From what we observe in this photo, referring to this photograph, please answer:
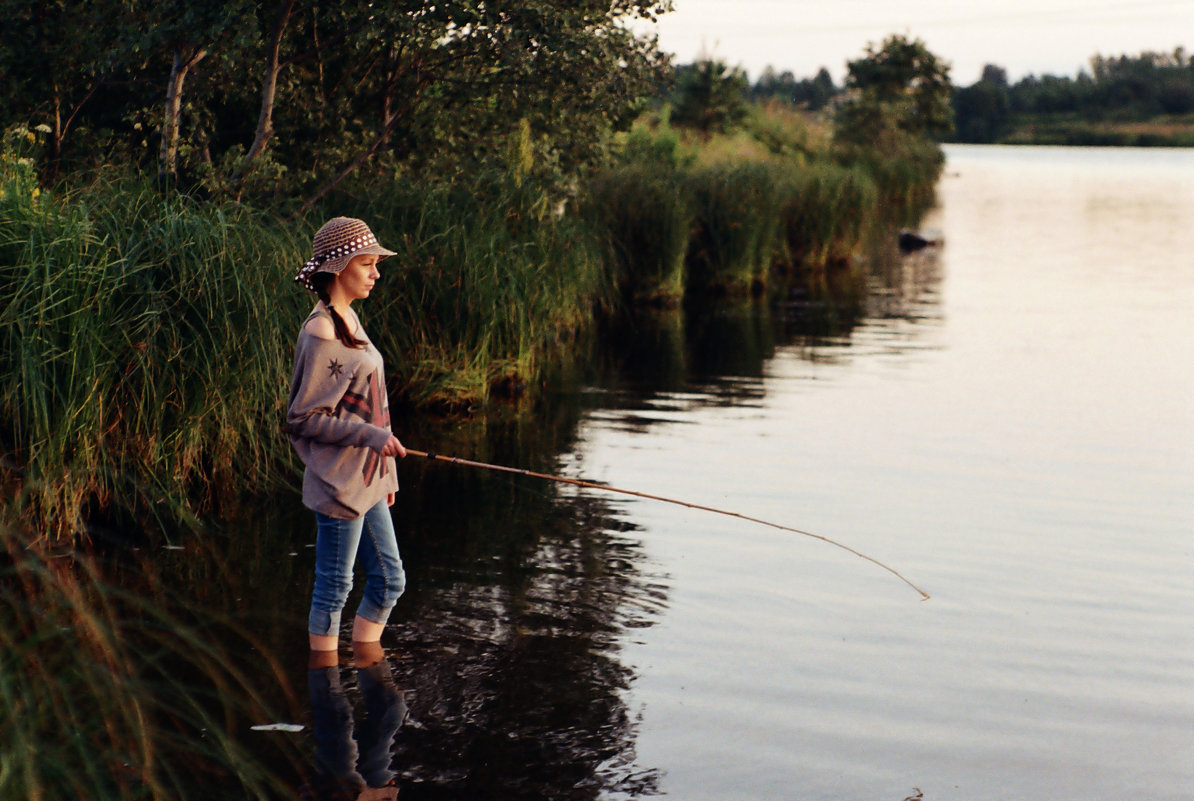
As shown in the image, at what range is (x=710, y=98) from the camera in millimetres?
44562

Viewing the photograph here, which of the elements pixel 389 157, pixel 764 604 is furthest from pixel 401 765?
pixel 389 157

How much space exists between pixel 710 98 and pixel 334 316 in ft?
134

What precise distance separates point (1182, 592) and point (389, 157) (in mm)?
8450

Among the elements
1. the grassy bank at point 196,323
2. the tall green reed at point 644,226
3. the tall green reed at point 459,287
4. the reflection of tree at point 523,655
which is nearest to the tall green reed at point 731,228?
the tall green reed at point 644,226

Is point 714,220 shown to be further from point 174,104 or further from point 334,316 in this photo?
point 334,316

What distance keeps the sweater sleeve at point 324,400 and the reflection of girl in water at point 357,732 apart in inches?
37.8

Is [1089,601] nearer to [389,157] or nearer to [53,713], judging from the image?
[53,713]

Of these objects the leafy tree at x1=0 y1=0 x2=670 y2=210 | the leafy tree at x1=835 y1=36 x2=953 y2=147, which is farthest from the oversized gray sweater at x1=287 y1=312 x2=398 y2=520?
the leafy tree at x1=835 y1=36 x2=953 y2=147

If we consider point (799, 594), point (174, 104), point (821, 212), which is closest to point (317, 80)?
point (174, 104)

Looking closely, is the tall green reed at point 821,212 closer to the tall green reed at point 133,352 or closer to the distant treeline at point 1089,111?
the tall green reed at point 133,352

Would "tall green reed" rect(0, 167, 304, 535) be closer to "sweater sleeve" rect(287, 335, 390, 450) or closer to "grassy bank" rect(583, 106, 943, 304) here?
"sweater sleeve" rect(287, 335, 390, 450)

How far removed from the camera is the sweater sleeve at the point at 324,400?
497 centimetres

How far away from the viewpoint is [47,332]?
263 inches

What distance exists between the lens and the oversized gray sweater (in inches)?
196
